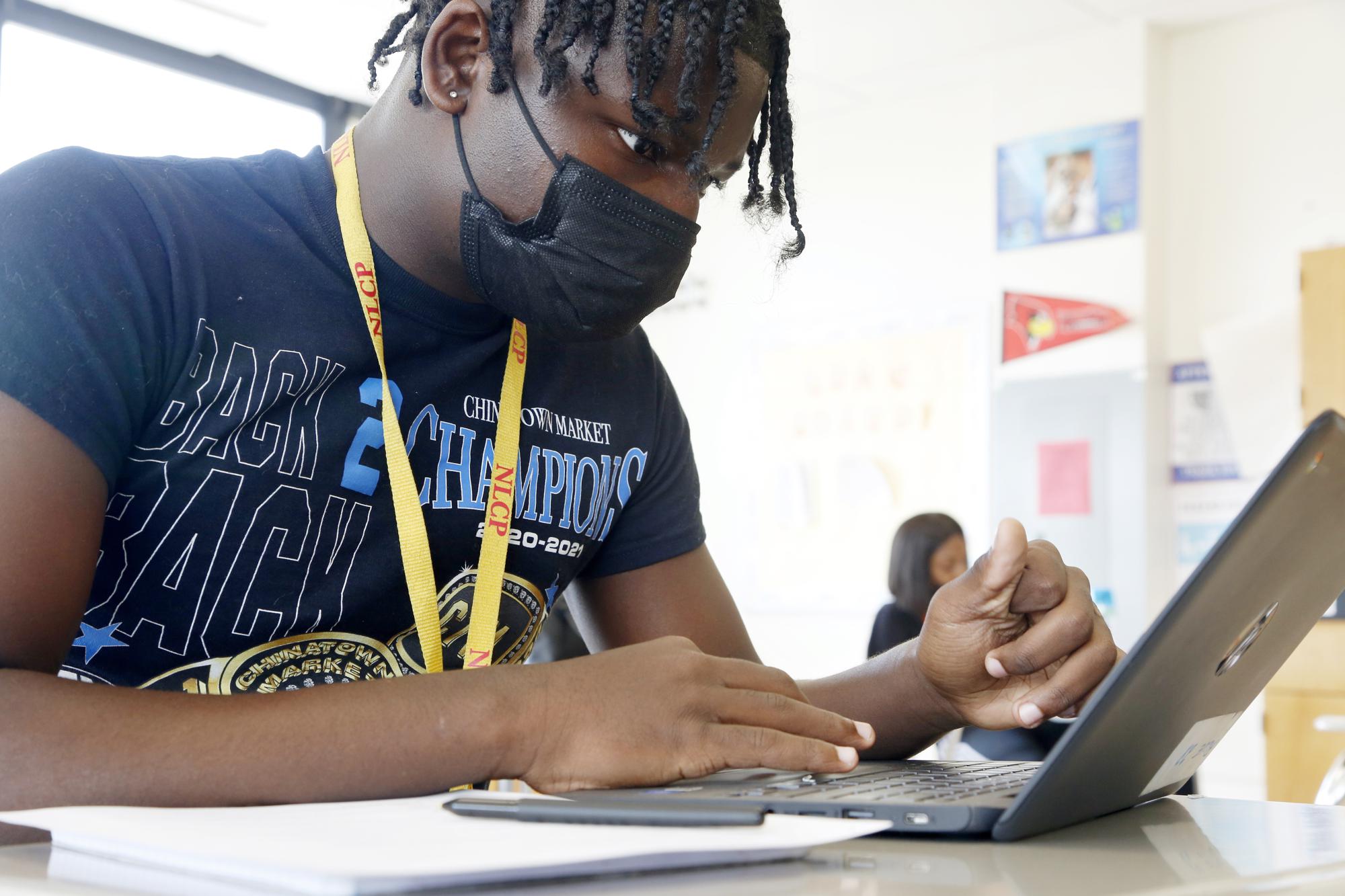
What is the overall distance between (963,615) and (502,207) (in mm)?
472

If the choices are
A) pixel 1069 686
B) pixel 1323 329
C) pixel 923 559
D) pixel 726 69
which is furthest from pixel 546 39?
pixel 1323 329

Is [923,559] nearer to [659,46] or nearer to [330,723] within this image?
[659,46]

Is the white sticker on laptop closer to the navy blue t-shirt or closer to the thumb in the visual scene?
the thumb

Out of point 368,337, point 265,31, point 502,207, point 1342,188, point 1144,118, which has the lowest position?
point 368,337

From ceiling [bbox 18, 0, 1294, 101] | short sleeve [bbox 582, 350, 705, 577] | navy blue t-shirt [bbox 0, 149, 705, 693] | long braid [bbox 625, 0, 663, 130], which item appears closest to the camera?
navy blue t-shirt [bbox 0, 149, 705, 693]

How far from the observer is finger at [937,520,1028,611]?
32.2 inches

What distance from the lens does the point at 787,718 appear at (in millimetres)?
729

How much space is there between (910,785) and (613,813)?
23cm

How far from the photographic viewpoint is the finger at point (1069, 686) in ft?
2.75

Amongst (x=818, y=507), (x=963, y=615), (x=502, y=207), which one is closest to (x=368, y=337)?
(x=502, y=207)

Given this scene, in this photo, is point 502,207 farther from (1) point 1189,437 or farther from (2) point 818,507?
(2) point 818,507

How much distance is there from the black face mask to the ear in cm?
2

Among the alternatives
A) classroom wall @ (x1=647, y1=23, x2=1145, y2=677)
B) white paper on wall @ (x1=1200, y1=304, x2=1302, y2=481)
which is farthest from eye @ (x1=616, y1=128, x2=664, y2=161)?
white paper on wall @ (x1=1200, y1=304, x2=1302, y2=481)

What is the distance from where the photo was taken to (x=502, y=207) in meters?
0.99
